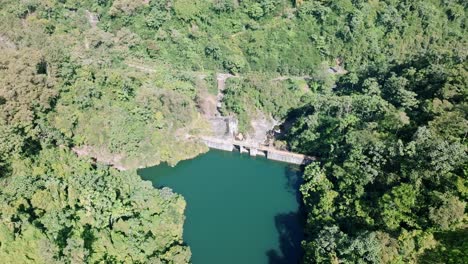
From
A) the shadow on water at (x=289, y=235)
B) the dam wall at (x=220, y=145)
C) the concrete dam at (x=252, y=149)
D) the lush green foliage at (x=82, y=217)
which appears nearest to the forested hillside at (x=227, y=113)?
the lush green foliage at (x=82, y=217)

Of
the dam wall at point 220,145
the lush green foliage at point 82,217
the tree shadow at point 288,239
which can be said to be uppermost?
the lush green foliage at point 82,217

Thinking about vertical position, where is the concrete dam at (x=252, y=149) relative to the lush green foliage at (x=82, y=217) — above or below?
below

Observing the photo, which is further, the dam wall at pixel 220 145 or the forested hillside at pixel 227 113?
the dam wall at pixel 220 145

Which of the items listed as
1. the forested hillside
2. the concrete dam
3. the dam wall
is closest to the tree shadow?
the forested hillside

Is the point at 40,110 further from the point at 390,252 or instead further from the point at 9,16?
the point at 390,252

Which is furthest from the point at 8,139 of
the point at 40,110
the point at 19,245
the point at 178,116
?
the point at 178,116

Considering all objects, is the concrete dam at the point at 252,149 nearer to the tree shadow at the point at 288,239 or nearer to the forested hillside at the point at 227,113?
the forested hillside at the point at 227,113

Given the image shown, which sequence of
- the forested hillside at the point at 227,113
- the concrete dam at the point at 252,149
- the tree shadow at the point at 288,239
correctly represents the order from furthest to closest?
1. the concrete dam at the point at 252,149
2. the tree shadow at the point at 288,239
3. the forested hillside at the point at 227,113
